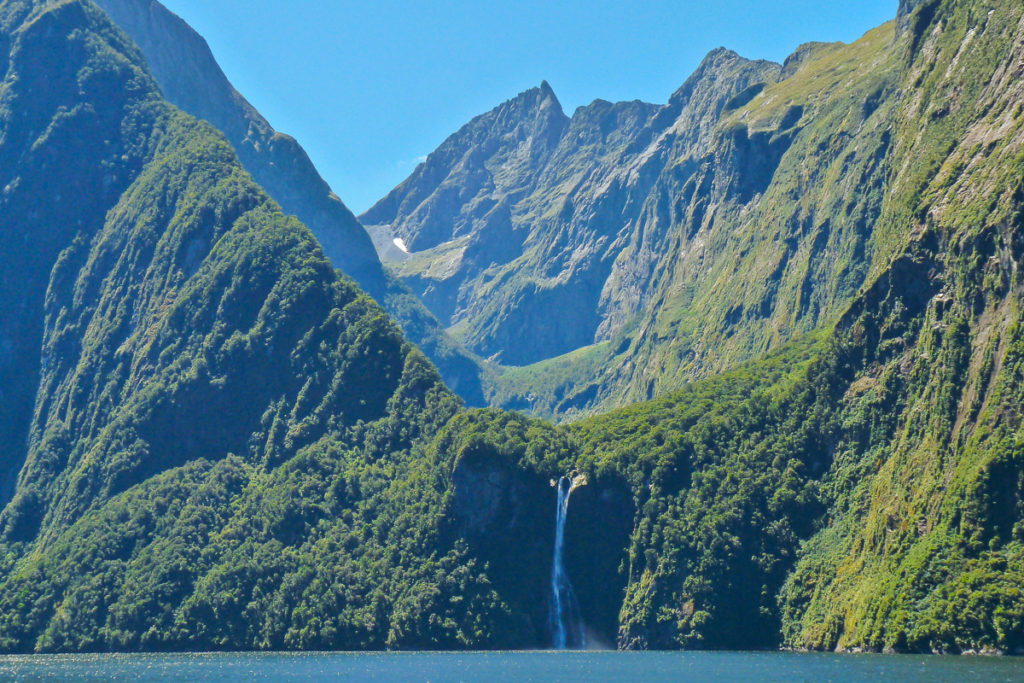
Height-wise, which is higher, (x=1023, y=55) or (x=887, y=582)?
(x=1023, y=55)

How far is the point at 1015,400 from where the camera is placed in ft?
507

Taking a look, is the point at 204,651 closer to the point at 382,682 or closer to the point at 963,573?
the point at 382,682

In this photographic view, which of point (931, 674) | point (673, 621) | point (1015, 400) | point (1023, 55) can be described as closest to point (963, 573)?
point (1015, 400)

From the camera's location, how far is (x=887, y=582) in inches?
6299

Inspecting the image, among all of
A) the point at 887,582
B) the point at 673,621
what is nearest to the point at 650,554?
the point at 673,621

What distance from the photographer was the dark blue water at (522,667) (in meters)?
124

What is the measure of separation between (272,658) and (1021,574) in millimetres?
95774

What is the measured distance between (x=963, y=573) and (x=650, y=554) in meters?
59.3

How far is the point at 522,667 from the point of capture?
14925cm

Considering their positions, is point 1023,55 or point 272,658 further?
point 1023,55

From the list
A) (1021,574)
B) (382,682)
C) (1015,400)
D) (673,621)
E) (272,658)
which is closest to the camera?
(382,682)

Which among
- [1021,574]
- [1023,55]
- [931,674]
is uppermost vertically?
[1023,55]

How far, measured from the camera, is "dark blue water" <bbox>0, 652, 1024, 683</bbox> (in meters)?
124

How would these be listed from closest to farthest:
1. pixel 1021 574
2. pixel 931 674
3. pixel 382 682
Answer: pixel 931 674
pixel 382 682
pixel 1021 574
